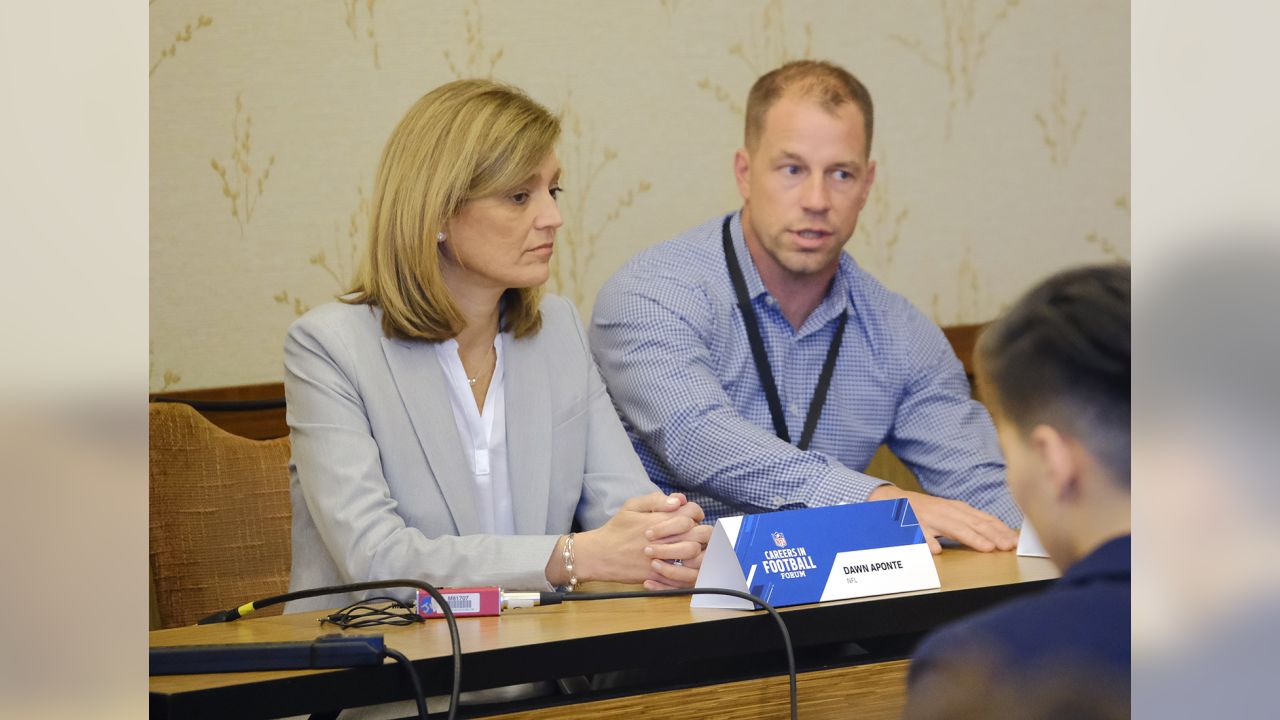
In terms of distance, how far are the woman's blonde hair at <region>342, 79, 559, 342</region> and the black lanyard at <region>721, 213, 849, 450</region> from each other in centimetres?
57

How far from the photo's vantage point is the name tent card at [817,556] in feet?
4.12

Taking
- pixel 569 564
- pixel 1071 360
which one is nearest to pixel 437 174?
pixel 569 564

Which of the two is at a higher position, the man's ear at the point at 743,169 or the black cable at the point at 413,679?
the man's ear at the point at 743,169

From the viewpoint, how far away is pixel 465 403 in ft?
5.92

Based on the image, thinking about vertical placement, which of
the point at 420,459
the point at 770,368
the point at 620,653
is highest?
the point at 770,368

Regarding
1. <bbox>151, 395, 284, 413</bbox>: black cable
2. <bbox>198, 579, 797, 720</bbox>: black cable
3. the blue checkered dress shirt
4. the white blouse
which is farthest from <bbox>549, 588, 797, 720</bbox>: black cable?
<bbox>151, 395, 284, 413</bbox>: black cable

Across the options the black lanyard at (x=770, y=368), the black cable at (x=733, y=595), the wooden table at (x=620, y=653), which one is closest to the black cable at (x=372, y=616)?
the wooden table at (x=620, y=653)

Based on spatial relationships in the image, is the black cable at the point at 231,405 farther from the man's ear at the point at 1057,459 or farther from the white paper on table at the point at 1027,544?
the man's ear at the point at 1057,459

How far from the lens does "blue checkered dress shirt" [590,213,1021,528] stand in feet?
6.86

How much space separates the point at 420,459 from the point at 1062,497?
46.6 inches

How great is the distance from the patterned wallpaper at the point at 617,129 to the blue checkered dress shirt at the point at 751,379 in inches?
15.0

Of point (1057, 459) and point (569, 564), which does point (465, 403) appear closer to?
point (569, 564)
